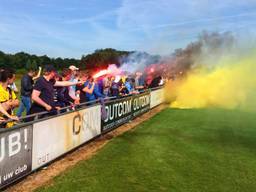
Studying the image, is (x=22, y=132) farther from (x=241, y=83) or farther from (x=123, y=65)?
(x=241, y=83)

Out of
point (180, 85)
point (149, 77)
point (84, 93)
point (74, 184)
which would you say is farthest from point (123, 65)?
point (74, 184)

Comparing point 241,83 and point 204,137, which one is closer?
point 204,137

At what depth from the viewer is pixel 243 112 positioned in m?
22.3

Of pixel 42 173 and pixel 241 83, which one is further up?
pixel 241 83

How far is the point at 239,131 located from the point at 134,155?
6.11m

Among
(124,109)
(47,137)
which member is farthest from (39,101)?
(124,109)

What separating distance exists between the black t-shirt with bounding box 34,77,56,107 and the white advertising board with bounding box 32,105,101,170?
50cm

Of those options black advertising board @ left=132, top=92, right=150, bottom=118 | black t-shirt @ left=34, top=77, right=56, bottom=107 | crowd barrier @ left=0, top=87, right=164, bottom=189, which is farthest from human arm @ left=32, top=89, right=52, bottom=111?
black advertising board @ left=132, top=92, right=150, bottom=118

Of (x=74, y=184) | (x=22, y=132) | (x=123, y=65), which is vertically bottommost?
(x=74, y=184)

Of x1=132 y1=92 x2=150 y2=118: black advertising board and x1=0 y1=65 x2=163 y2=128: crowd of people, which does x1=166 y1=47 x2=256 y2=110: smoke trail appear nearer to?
x1=0 y1=65 x2=163 y2=128: crowd of people

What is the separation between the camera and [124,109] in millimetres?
16297

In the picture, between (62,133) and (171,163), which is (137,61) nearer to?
(171,163)

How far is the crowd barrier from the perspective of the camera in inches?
277

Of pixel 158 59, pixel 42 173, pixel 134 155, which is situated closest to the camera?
pixel 42 173
